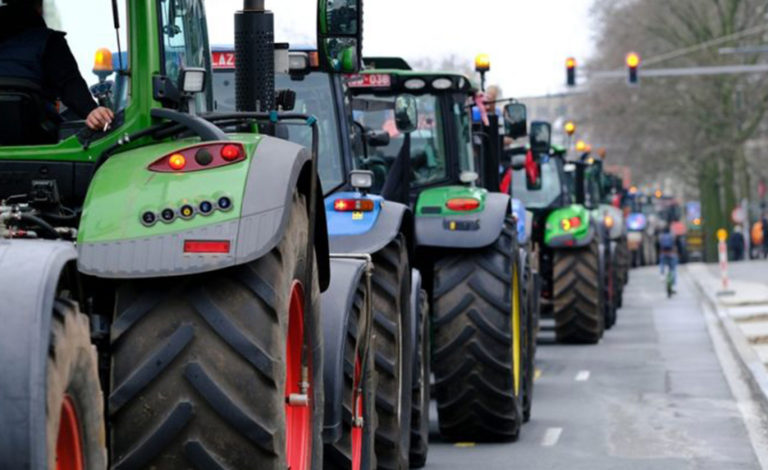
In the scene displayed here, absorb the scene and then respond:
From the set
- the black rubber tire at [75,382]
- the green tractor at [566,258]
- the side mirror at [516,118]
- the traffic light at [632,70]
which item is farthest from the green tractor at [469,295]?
the traffic light at [632,70]

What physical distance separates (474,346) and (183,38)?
6.89 m

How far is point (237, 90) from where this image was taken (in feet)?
27.6

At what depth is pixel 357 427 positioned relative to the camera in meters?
8.72

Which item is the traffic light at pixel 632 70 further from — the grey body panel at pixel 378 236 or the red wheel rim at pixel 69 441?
the red wheel rim at pixel 69 441

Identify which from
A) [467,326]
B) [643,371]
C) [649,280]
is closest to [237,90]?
[467,326]

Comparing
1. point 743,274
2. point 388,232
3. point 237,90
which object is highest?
point 237,90

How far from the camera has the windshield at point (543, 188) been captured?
27203 mm

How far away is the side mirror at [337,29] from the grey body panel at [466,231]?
18.3 feet

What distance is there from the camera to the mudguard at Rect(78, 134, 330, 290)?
233 inches

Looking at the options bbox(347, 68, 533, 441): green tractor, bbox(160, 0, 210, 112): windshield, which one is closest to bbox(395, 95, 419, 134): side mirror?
bbox(347, 68, 533, 441): green tractor

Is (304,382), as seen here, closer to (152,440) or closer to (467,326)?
(152,440)

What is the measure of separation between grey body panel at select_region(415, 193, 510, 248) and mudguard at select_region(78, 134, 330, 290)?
756cm

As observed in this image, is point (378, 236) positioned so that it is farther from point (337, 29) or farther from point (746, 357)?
point (746, 357)

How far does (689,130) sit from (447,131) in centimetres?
5566
